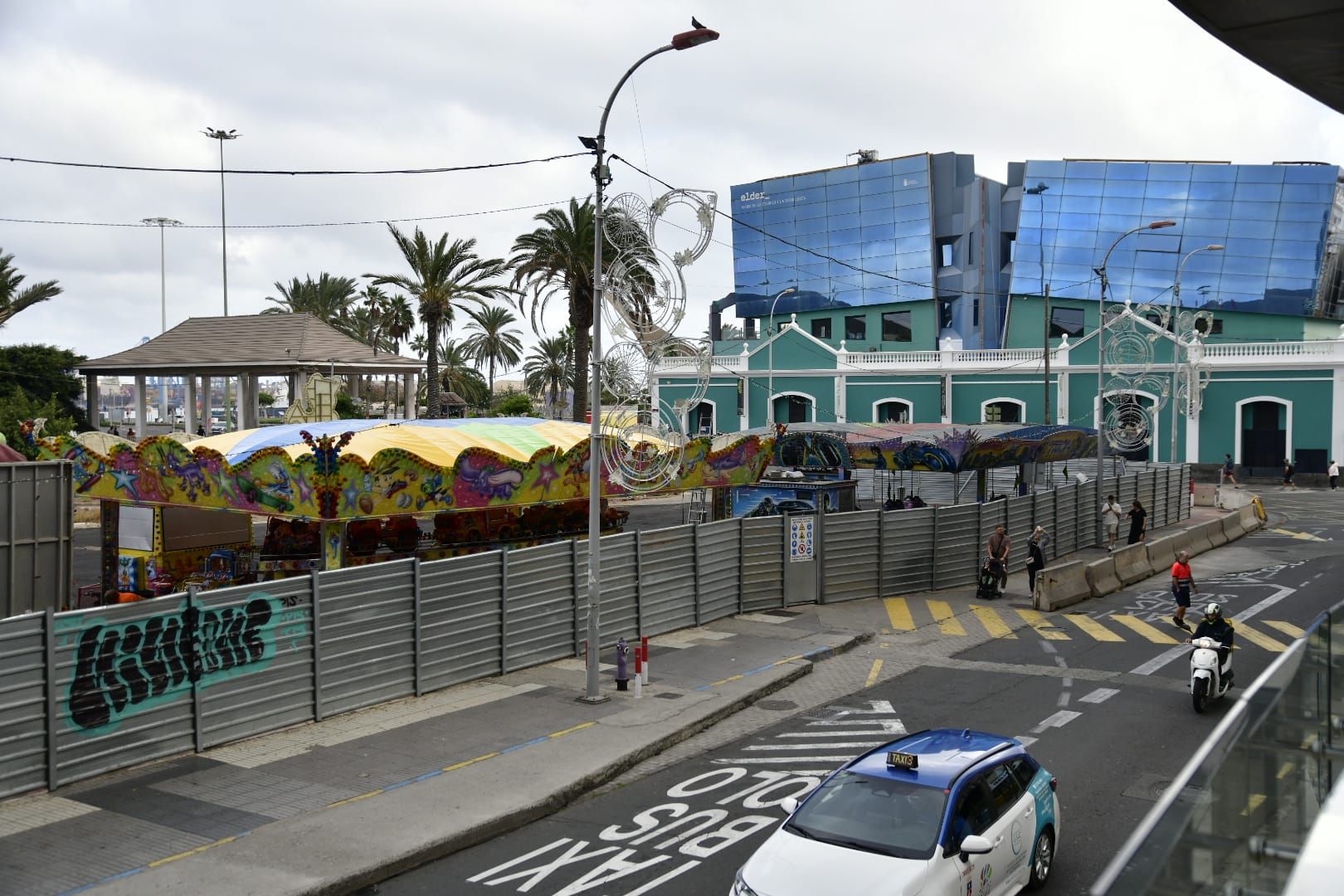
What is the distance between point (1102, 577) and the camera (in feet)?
93.7

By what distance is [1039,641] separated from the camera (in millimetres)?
22594

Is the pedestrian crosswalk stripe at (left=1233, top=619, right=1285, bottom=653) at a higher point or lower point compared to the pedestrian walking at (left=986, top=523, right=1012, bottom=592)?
lower

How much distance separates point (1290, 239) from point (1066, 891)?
7962 centimetres

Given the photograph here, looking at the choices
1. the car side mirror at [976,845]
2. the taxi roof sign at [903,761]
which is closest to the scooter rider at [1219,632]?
the taxi roof sign at [903,761]

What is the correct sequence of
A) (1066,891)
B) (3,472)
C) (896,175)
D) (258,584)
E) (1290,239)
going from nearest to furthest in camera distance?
(1066,891) → (258,584) → (3,472) → (1290,239) → (896,175)

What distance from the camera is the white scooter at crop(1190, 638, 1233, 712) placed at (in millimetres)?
16281

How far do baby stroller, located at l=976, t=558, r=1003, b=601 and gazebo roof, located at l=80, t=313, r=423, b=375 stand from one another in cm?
2910

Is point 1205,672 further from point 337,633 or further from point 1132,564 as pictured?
point 1132,564

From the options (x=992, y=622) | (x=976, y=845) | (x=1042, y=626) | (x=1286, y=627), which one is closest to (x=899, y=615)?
(x=992, y=622)

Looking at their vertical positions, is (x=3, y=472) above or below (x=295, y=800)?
above

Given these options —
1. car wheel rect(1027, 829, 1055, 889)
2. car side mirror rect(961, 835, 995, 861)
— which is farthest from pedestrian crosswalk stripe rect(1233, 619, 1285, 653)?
car side mirror rect(961, 835, 995, 861)

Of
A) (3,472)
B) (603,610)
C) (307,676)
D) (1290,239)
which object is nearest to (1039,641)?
(603,610)

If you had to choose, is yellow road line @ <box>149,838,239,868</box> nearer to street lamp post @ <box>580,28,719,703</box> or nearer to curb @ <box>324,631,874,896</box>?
curb @ <box>324,631,874,896</box>

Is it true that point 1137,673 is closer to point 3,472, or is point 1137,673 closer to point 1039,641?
point 1039,641
